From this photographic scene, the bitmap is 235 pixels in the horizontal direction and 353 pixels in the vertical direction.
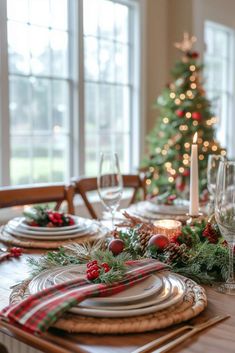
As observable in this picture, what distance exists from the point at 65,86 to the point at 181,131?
1092mm

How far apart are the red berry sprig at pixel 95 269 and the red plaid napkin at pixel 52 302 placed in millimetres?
19

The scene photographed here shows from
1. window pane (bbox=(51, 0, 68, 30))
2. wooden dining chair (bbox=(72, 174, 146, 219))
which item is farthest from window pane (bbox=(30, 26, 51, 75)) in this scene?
wooden dining chair (bbox=(72, 174, 146, 219))

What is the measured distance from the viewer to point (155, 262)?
3.52ft

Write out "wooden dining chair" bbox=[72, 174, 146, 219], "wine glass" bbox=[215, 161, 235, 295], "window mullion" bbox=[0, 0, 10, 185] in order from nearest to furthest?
"wine glass" bbox=[215, 161, 235, 295], "wooden dining chair" bbox=[72, 174, 146, 219], "window mullion" bbox=[0, 0, 10, 185]

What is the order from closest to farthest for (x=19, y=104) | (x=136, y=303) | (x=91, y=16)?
(x=136, y=303) → (x=19, y=104) → (x=91, y=16)

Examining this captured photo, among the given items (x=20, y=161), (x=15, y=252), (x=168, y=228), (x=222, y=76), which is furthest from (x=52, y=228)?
(x=222, y=76)

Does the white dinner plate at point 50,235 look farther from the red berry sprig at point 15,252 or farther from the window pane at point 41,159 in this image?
the window pane at point 41,159

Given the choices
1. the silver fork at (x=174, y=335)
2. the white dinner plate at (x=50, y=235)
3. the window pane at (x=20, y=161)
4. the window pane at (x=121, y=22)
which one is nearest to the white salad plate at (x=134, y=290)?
the silver fork at (x=174, y=335)

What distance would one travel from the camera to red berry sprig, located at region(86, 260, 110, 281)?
0.97m

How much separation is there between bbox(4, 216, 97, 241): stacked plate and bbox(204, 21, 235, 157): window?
434 cm

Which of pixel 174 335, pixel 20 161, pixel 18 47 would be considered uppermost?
pixel 18 47

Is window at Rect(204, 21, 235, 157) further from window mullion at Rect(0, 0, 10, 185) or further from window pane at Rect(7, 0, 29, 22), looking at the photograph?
window mullion at Rect(0, 0, 10, 185)

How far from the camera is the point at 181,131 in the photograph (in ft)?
14.0

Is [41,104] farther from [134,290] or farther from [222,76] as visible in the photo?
[134,290]
